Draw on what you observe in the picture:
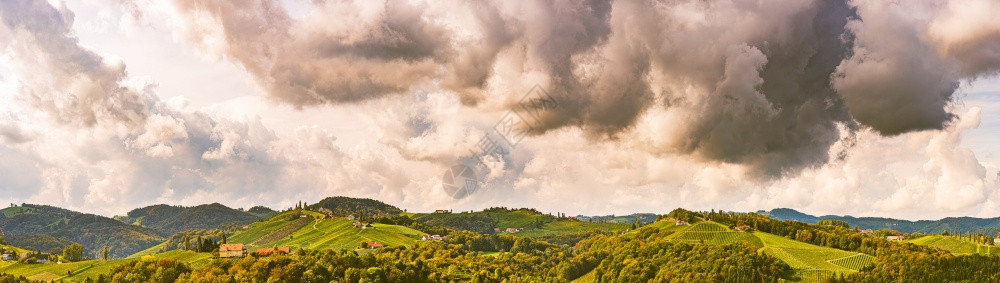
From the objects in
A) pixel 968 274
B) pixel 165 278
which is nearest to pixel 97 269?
pixel 165 278

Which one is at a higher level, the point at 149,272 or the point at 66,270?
the point at 149,272

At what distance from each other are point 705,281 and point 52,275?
600 feet

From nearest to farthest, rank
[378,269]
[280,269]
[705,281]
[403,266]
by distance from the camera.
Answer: [280,269]
[378,269]
[403,266]
[705,281]

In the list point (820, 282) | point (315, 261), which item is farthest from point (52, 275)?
point (820, 282)

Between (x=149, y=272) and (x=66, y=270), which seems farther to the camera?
(x=66, y=270)

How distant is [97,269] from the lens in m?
190

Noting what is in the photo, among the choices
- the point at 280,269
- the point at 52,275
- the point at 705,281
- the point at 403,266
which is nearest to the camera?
the point at 280,269

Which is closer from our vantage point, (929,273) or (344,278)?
(344,278)

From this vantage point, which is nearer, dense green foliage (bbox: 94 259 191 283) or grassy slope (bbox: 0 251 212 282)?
dense green foliage (bbox: 94 259 191 283)

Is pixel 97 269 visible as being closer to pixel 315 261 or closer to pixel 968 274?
pixel 315 261

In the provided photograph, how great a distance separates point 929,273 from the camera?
194m

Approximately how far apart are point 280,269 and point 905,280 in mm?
171005

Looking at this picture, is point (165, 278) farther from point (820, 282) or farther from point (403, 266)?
point (820, 282)

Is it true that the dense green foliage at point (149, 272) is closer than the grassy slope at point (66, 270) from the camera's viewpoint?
Yes
